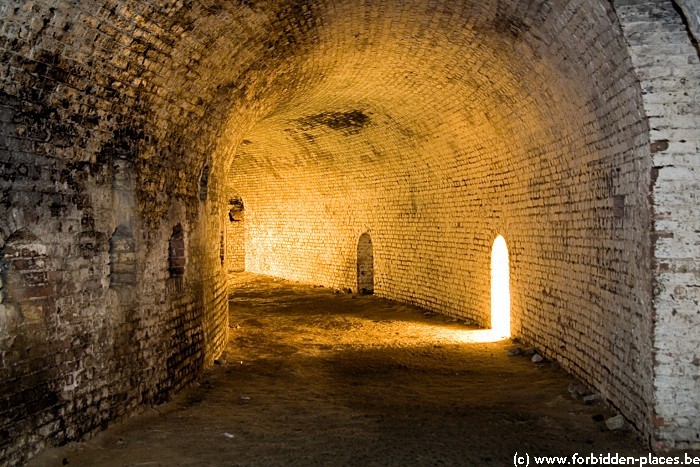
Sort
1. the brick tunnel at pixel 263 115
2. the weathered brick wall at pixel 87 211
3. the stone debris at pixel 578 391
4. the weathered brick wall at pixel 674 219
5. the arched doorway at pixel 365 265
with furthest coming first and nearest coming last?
the arched doorway at pixel 365 265 → the stone debris at pixel 578 391 → the weathered brick wall at pixel 674 219 → the brick tunnel at pixel 263 115 → the weathered brick wall at pixel 87 211

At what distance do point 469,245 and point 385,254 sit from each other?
377cm

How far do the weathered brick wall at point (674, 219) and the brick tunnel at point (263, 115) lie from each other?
0.05ft

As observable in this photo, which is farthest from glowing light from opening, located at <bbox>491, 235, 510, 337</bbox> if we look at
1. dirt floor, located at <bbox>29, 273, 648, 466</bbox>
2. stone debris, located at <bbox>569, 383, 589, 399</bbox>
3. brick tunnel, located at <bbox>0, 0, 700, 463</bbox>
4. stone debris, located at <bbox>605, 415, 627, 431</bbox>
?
stone debris, located at <bbox>605, 415, 627, 431</bbox>

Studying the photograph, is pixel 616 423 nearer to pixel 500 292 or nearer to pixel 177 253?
pixel 177 253

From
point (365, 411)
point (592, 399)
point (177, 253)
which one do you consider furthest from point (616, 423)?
point (177, 253)

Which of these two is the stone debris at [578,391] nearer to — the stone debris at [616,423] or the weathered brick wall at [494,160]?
the weathered brick wall at [494,160]

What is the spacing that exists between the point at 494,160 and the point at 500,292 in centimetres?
237

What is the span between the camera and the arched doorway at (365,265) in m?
16.0

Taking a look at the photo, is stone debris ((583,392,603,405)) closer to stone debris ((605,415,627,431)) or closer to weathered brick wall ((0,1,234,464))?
stone debris ((605,415,627,431))

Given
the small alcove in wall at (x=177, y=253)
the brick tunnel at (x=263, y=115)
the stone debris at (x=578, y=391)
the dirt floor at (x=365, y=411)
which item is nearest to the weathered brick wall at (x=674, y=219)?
the brick tunnel at (x=263, y=115)

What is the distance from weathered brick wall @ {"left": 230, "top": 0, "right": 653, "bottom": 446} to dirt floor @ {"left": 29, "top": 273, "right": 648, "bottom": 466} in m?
0.60

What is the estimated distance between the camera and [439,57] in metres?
8.55

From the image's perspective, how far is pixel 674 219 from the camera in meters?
5.24

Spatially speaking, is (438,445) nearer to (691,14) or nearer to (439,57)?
(691,14)
